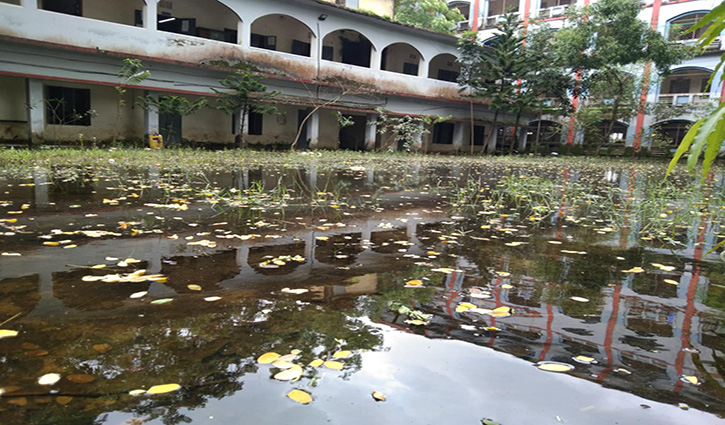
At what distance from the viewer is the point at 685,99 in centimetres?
2469

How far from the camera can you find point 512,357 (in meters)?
1.72

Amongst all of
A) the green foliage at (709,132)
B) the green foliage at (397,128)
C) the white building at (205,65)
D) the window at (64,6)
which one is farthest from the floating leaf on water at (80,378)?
the green foliage at (397,128)

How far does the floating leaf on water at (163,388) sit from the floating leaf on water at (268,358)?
0.93 ft

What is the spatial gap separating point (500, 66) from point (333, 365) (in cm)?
2189

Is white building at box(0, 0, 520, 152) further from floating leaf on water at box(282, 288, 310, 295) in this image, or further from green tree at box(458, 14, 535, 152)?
floating leaf on water at box(282, 288, 310, 295)

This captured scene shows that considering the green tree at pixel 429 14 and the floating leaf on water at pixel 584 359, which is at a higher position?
the green tree at pixel 429 14

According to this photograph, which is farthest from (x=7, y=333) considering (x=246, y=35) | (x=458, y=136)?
(x=458, y=136)

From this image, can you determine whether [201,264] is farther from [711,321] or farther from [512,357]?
[711,321]

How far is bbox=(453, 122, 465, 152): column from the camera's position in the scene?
77.4 ft

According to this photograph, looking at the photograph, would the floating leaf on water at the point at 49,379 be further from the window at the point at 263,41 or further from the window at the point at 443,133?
the window at the point at 443,133

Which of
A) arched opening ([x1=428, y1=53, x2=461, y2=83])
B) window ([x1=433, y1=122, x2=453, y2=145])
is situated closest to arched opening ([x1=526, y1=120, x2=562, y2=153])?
window ([x1=433, y1=122, x2=453, y2=145])

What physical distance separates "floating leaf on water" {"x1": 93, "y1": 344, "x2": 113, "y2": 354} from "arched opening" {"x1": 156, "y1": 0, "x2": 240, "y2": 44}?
1555 cm

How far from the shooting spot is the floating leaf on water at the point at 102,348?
164cm

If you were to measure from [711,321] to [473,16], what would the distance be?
3230 centimetres
